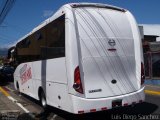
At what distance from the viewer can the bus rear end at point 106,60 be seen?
8508mm

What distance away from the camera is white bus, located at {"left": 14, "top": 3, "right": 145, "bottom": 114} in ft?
Result: 27.9

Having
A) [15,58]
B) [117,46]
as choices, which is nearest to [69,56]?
[117,46]

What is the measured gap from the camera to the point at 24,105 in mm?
13312

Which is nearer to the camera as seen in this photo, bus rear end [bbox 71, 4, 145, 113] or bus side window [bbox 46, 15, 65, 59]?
bus rear end [bbox 71, 4, 145, 113]

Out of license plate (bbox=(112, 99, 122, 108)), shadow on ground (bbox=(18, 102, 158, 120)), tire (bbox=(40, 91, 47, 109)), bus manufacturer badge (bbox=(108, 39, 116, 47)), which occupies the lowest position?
shadow on ground (bbox=(18, 102, 158, 120))

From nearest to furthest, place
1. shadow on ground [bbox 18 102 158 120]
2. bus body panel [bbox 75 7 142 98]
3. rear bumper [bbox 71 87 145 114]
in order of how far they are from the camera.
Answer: rear bumper [bbox 71 87 145 114] < bus body panel [bbox 75 7 142 98] < shadow on ground [bbox 18 102 158 120]

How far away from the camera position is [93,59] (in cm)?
877

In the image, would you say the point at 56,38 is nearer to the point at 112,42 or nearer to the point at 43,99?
the point at 112,42

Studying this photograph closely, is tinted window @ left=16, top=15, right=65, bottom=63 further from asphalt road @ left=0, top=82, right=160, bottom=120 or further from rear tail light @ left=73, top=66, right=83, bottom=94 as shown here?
asphalt road @ left=0, top=82, right=160, bottom=120

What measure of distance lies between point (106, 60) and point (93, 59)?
1.40 ft

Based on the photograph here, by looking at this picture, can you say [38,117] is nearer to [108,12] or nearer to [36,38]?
[36,38]

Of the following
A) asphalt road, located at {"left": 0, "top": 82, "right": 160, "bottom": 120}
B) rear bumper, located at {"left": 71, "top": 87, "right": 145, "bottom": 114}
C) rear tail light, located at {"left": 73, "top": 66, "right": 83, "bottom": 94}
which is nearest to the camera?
rear bumper, located at {"left": 71, "top": 87, "right": 145, "bottom": 114}
